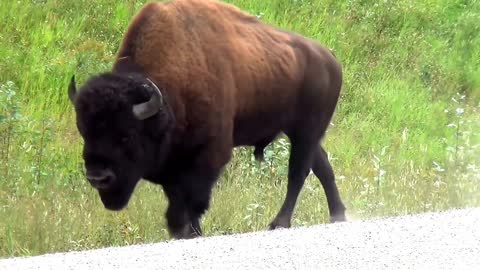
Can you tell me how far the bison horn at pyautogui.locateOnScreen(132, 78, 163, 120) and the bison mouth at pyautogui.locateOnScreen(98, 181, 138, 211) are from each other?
21.6 inches

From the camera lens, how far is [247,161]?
13.8 metres

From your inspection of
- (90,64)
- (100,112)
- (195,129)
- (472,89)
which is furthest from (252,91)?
(472,89)

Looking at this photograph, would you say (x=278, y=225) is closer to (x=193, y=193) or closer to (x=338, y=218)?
(x=338, y=218)

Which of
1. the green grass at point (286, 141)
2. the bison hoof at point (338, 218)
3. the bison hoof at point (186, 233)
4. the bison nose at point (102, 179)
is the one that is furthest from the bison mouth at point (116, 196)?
the bison hoof at point (338, 218)

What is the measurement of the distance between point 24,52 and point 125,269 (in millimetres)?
11224

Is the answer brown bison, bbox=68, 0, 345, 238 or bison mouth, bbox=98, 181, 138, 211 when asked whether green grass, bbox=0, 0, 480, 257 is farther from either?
brown bison, bbox=68, 0, 345, 238

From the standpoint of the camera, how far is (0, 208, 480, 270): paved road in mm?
6578

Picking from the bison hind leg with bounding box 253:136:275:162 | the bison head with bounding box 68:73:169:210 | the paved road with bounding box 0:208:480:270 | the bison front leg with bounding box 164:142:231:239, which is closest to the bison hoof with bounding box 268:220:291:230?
the bison hind leg with bounding box 253:136:275:162

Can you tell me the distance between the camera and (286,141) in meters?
14.3

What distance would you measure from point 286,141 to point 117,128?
5521 millimetres

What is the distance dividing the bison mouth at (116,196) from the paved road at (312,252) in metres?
1.46

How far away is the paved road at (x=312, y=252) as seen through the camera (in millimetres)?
6578

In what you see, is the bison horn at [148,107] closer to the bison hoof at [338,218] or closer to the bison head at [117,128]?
the bison head at [117,128]

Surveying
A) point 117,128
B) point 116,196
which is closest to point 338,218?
point 116,196
